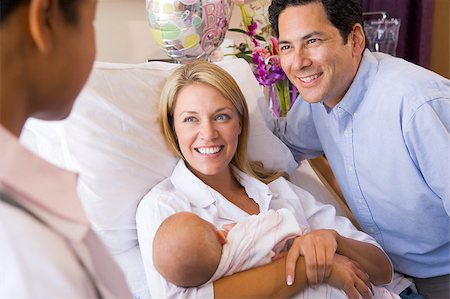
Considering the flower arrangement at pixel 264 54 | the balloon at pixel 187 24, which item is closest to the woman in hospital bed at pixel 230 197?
the balloon at pixel 187 24

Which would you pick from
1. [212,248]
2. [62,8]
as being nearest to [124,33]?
[212,248]

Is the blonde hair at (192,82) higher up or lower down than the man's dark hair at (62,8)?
lower down

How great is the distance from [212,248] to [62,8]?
79 cm

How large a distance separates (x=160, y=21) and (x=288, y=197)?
0.65 m

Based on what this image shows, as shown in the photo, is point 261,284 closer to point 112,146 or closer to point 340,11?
point 112,146

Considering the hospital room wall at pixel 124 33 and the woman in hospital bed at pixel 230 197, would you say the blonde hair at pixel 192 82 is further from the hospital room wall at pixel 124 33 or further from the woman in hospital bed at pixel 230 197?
the hospital room wall at pixel 124 33

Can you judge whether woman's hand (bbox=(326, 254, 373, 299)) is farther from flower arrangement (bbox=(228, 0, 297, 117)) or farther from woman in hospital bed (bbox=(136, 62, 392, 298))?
flower arrangement (bbox=(228, 0, 297, 117))

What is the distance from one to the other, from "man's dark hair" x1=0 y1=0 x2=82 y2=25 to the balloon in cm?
123

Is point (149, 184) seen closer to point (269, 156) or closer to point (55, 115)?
point (269, 156)

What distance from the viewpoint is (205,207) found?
5.02 feet

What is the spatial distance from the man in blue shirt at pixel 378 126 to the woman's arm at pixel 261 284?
0.42 meters

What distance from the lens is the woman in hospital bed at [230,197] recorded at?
1.35 meters

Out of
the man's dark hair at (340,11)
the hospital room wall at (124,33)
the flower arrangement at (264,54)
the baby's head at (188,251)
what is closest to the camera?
the baby's head at (188,251)

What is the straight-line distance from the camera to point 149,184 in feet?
5.19
